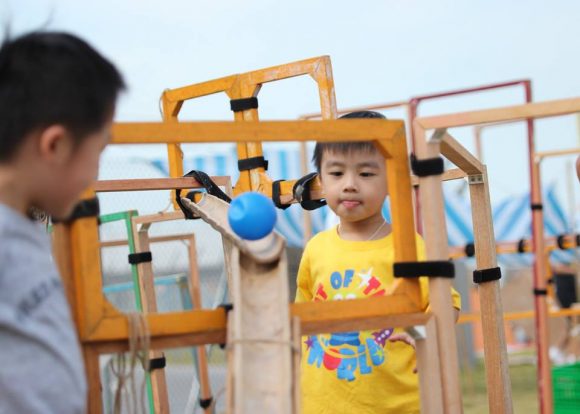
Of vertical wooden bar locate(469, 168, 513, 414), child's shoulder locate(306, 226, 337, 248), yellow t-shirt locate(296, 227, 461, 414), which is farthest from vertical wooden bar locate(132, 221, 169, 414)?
vertical wooden bar locate(469, 168, 513, 414)

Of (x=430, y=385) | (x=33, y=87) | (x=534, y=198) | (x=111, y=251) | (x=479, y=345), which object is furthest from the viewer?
(x=479, y=345)

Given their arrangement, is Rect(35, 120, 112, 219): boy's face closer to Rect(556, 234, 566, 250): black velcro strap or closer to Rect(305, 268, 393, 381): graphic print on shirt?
Rect(305, 268, 393, 381): graphic print on shirt

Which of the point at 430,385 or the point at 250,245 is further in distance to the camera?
the point at 430,385

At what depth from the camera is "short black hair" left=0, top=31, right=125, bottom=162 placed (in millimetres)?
1584

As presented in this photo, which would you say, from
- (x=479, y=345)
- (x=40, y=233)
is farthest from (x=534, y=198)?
(x=479, y=345)

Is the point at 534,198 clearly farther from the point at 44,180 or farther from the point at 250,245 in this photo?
the point at 44,180

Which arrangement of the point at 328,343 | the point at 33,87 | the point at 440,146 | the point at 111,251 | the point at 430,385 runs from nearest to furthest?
the point at 33,87 < the point at 430,385 < the point at 440,146 < the point at 328,343 < the point at 111,251

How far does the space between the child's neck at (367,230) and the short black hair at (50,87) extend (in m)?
1.61

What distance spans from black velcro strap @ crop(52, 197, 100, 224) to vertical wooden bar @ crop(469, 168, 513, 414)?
121 cm

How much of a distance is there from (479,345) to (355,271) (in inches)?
589

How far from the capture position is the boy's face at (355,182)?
3.04m

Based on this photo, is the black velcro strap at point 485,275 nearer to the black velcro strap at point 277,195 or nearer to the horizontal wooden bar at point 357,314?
the horizontal wooden bar at point 357,314

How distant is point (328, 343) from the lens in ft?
9.87

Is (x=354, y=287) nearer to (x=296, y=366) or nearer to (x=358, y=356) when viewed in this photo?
(x=358, y=356)
